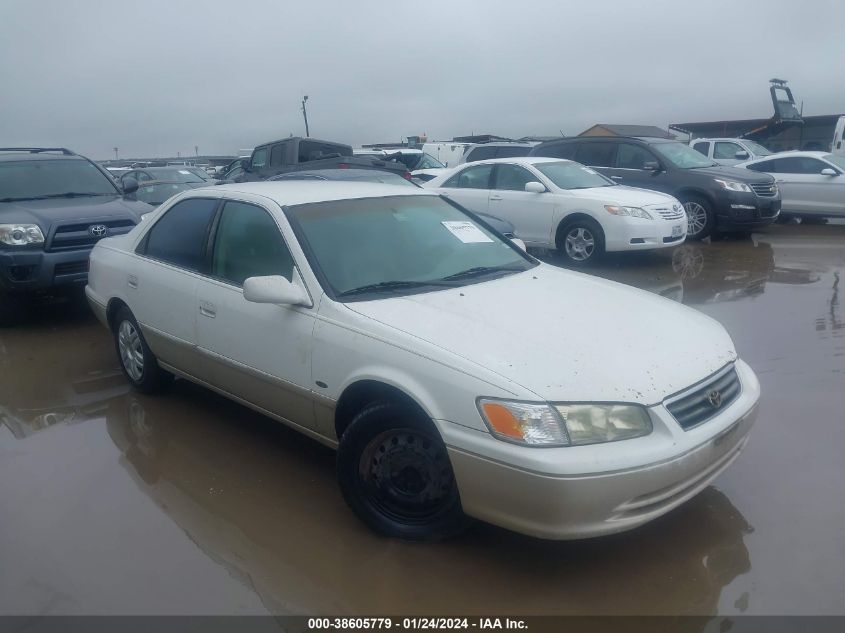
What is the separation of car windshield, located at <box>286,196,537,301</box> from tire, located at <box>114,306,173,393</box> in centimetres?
175

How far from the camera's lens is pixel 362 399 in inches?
139

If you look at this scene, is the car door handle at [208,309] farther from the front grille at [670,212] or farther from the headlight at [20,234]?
the front grille at [670,212]

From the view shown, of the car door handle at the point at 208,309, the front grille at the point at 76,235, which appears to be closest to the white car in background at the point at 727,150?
the front grille at the point at 76,235

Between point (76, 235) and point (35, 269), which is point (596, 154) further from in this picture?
point (35, 269)

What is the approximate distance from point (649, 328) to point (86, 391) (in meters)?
4.13

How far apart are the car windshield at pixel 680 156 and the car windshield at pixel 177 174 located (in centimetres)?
961

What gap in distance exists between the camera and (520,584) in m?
3.13

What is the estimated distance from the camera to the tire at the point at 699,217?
11.7 m

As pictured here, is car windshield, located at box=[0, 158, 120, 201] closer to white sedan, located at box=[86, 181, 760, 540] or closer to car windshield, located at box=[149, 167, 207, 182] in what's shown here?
white sedan, located at box=[86, 181, 760, 540]

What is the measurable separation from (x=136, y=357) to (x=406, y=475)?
2.83 m

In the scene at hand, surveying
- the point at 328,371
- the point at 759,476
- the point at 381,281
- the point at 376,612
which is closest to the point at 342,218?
the point at 381,281

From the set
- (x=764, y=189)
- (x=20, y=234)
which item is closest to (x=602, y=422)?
(x=20, y=234)

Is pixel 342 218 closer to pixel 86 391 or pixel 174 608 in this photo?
pixel 174 608

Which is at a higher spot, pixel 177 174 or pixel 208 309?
pixel 208 309
